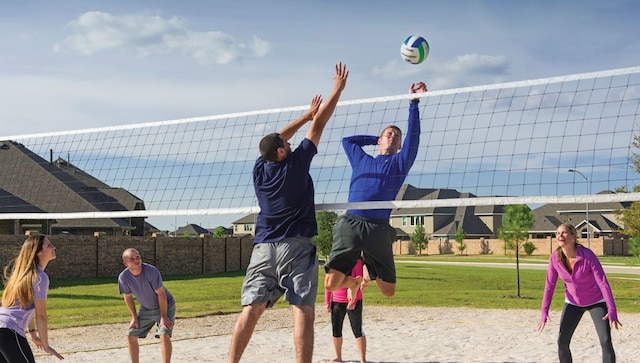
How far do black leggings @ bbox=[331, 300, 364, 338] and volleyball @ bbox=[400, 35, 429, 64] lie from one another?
2.91 meters

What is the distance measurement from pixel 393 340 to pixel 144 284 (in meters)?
5.21

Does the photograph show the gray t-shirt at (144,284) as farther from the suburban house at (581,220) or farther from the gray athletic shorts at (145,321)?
the suburban house at (581,220)

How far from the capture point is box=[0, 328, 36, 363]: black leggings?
21.1 ft

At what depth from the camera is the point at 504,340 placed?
12.5 metres

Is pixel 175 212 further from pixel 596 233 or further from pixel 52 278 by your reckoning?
pixel 596 233

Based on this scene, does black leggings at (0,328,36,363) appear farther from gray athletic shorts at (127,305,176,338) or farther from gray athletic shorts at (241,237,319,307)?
gray athletic shorts at (127,305,176,338)

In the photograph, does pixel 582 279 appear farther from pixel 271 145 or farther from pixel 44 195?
pixel 44 195

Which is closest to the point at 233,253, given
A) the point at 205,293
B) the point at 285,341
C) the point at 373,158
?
the point at 205,293

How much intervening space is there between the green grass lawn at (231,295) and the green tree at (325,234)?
17.6ft

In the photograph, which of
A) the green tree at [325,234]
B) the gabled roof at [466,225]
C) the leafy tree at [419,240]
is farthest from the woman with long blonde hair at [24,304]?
the gabled roof at [466,225]

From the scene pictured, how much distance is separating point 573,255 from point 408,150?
1.92 m

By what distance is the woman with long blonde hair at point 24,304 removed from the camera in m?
6.48

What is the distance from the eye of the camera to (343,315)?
992 cm

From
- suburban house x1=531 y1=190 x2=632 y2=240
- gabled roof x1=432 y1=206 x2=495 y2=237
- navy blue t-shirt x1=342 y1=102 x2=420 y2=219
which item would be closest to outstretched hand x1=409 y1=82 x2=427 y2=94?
navy blue t-shirt x1=342 y1=102 x2=420 y2=219
